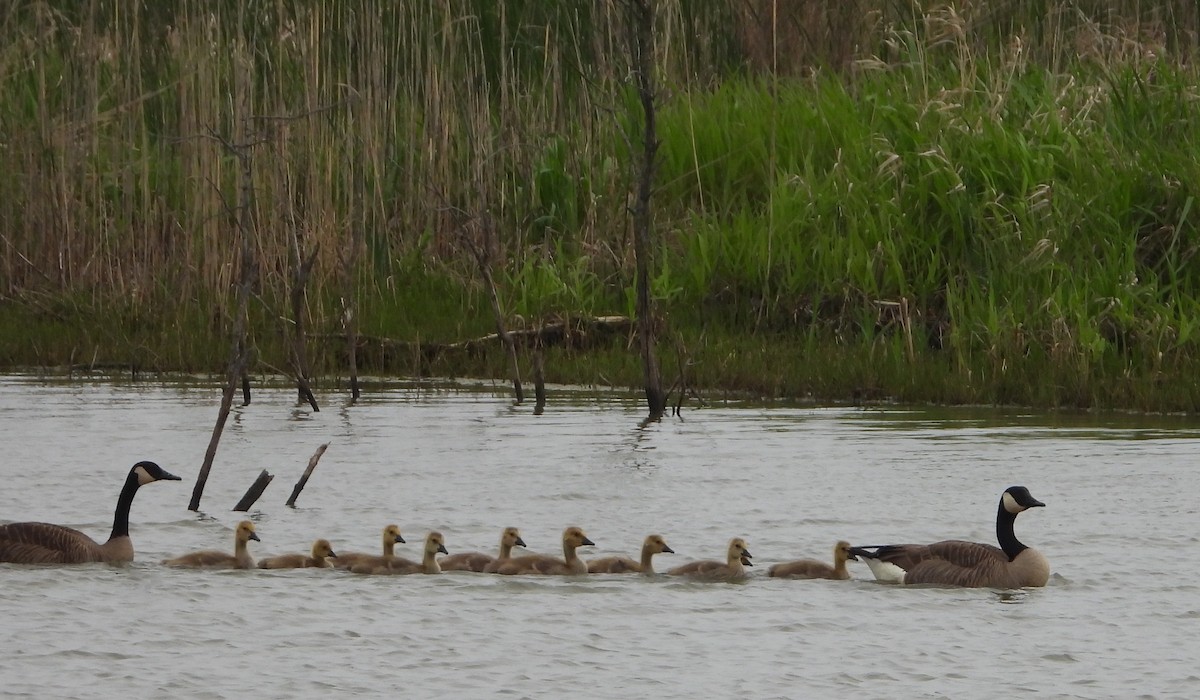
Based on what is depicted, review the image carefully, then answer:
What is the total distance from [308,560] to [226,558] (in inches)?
13.4

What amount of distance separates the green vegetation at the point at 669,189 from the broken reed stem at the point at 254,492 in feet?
14.4

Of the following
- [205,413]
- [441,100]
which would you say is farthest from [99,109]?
[205,413]

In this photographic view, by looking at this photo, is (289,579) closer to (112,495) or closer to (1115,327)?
(112,495)

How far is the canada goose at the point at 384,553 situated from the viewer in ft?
27.5

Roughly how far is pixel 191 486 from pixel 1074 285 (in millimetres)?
6112

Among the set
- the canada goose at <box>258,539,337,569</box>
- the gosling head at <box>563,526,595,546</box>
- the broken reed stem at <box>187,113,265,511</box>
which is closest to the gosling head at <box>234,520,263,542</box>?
the canada goose at <box>258,539,337,569</box>

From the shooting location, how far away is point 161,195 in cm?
1622

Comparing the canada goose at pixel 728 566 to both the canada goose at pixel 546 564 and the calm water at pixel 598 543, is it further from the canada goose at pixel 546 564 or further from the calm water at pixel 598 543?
the canada goose at pixel 546 564

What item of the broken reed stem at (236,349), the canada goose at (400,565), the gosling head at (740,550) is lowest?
the canada goose at (400,565)

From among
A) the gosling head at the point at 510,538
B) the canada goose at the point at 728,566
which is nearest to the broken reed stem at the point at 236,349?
the gosling head at the point at 510,538

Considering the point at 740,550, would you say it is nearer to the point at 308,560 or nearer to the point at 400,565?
the point at 400,565

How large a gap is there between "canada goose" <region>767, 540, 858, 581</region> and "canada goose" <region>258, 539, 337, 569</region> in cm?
183

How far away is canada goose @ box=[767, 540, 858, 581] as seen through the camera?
8.26m

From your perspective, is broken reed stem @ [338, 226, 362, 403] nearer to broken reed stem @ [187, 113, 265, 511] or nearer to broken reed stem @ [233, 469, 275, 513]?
broken reed stem @ [187, 113, 265, 511]
